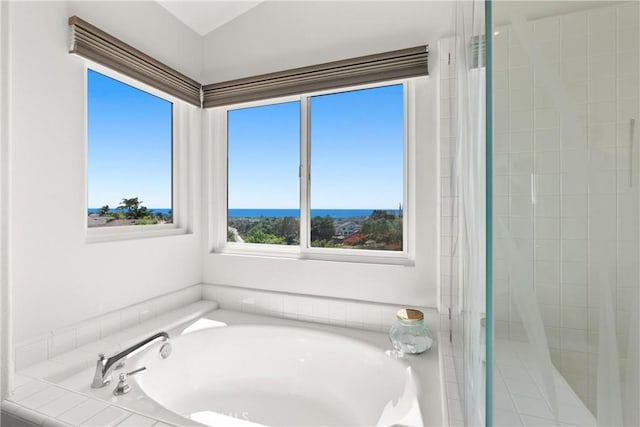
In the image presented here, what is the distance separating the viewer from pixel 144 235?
211cm

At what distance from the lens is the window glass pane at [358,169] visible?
2139 millimetres

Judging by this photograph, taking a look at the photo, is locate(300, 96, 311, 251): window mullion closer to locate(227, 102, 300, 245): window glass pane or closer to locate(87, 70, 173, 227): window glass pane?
locate(227, 102, 300, 245): window glass pane

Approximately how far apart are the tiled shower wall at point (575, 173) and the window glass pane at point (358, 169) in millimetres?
1828

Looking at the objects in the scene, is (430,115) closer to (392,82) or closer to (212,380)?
(392,82)

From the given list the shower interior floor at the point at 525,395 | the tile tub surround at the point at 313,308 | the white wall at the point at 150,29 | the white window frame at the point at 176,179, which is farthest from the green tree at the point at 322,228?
the shower interior floor at the point at 525,395

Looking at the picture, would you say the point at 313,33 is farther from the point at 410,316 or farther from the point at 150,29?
the point at 410,316

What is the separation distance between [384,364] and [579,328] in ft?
5.22

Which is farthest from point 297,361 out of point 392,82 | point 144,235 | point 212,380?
point 392,82

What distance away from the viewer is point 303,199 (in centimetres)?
232

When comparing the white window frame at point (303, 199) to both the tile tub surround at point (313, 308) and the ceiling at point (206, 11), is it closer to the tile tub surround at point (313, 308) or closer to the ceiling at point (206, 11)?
the tile tub surround at point (313, 308)

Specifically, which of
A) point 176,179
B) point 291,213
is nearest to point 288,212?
point 291,213

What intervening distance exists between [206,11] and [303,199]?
1.51 metres

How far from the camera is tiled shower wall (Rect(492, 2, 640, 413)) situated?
221 millimetres

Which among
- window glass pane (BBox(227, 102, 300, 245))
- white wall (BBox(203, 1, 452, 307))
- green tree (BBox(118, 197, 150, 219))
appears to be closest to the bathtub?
white wall (BBox(203, 1, 452, 307))
